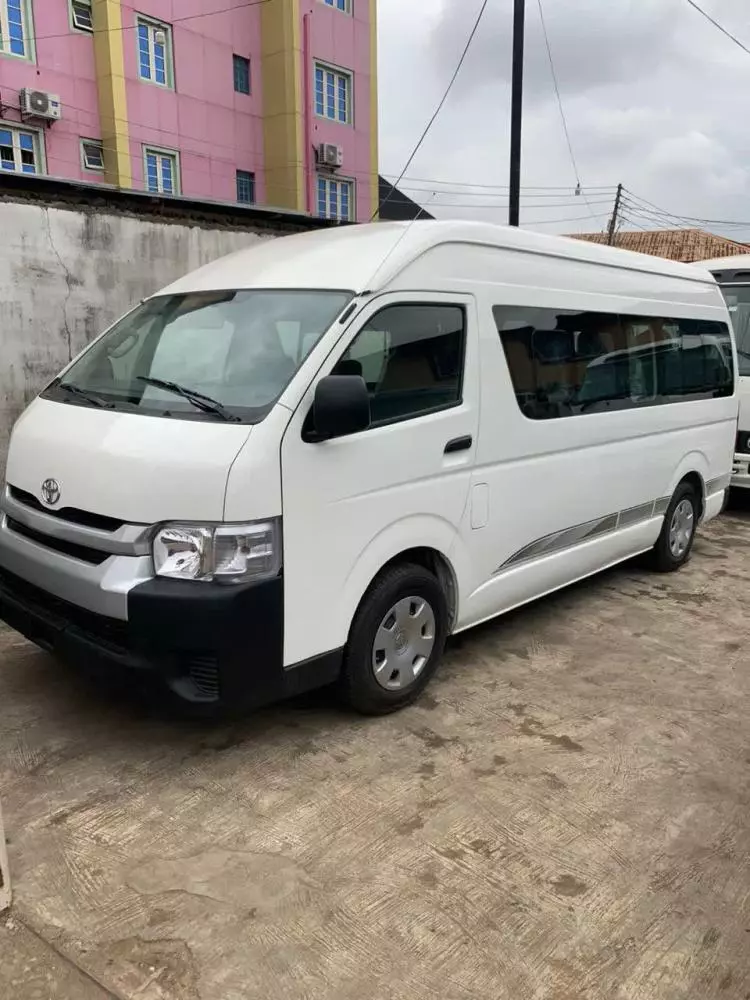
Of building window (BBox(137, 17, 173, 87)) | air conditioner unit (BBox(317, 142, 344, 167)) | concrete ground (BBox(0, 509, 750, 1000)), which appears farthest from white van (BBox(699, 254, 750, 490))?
building window (BBox(137, 17, 173, 87))

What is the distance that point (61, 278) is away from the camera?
20.8 feet

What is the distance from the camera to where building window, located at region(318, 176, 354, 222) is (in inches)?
826

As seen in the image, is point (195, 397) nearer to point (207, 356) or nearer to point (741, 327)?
point (207, 356)

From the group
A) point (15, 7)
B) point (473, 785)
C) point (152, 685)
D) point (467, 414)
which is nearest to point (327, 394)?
point (467, 414)

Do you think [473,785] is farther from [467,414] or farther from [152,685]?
[467,414]

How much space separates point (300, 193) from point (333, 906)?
19.8 m

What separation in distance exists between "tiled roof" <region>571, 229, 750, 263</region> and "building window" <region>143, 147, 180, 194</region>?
995cm

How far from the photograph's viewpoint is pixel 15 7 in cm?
1502

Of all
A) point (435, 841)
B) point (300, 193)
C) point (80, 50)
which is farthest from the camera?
point (300, 193)

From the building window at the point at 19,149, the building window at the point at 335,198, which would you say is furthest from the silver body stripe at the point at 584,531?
the building window at the point at 335,198

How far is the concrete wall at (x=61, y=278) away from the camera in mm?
6055

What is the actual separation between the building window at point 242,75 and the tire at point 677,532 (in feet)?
57.1

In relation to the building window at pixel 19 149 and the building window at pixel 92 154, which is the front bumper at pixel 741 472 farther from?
the building window at pixel 92 154

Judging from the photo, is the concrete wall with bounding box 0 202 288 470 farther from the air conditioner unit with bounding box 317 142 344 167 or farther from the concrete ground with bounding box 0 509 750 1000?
the air conditioner unit with bounding box 317 142 344 167
